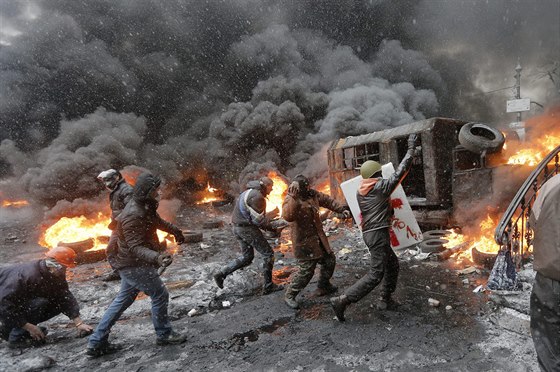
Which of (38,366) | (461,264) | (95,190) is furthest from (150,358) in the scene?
(95,190)

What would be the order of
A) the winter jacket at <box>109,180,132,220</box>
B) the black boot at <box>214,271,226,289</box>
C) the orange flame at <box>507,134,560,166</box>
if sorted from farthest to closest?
the orange flame at <box>507,134,560,166</box>
the winter jacket at <box>109,180,132,220</box>
the black boot at <box>214,271,226,289</box>

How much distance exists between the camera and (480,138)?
308 inches

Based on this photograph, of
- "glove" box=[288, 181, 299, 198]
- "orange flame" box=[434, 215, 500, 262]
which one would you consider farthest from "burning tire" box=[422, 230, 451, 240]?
"glove" box=[288, 181, 299, 198]

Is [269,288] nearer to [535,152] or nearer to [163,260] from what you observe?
[163,260]

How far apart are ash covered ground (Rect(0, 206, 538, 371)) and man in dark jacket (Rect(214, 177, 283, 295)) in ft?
1.16

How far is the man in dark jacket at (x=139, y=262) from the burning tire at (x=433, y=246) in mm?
5223

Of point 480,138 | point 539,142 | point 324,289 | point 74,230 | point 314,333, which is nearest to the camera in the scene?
point 314,333

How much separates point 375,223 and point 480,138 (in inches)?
234

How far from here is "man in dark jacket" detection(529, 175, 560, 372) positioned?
203cm

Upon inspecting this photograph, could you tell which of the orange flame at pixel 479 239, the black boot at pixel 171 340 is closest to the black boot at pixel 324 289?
the black boot at pixel 171 340

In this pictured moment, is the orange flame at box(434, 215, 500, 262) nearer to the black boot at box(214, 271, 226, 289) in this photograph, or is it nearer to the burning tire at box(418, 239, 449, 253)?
the burning tire at box(418, 239, 449, 253)

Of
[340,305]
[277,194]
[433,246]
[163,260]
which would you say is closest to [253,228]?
[340,305]

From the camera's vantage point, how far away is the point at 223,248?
8.97 m

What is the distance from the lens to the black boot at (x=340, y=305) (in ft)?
12.1
